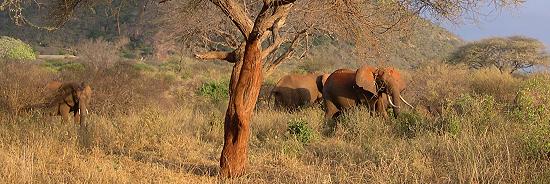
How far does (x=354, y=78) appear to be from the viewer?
14.7m

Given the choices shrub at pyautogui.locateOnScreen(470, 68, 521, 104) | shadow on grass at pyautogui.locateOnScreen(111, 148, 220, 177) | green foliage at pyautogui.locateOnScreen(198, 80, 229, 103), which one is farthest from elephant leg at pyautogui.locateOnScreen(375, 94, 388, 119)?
green foliage at pyautogui.locateOnScreen(198, 80, 229, 103)

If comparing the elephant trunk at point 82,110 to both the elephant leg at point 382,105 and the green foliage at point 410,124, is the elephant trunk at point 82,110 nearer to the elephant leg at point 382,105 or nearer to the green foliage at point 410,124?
the elephant leg at point 382,105

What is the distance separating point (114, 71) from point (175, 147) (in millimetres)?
11003

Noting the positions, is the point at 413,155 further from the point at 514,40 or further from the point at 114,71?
the point at 514,40

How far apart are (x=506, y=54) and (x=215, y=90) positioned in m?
14.8

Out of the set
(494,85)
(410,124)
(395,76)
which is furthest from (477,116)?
(494,85)

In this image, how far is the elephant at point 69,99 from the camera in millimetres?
15016

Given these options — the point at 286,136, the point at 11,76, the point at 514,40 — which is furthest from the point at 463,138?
the point at 514,40

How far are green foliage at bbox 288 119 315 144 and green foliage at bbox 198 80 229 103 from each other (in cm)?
1420

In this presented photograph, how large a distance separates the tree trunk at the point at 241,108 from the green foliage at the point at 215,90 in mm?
17843

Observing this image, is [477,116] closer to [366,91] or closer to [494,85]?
[366,91]

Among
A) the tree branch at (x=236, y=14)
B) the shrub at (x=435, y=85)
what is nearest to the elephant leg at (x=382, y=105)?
the shrub at (x=435, y=85)

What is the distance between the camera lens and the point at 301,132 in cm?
1009

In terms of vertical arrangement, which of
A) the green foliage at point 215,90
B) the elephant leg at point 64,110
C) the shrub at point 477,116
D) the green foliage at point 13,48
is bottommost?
the green foliage at point 13,48
